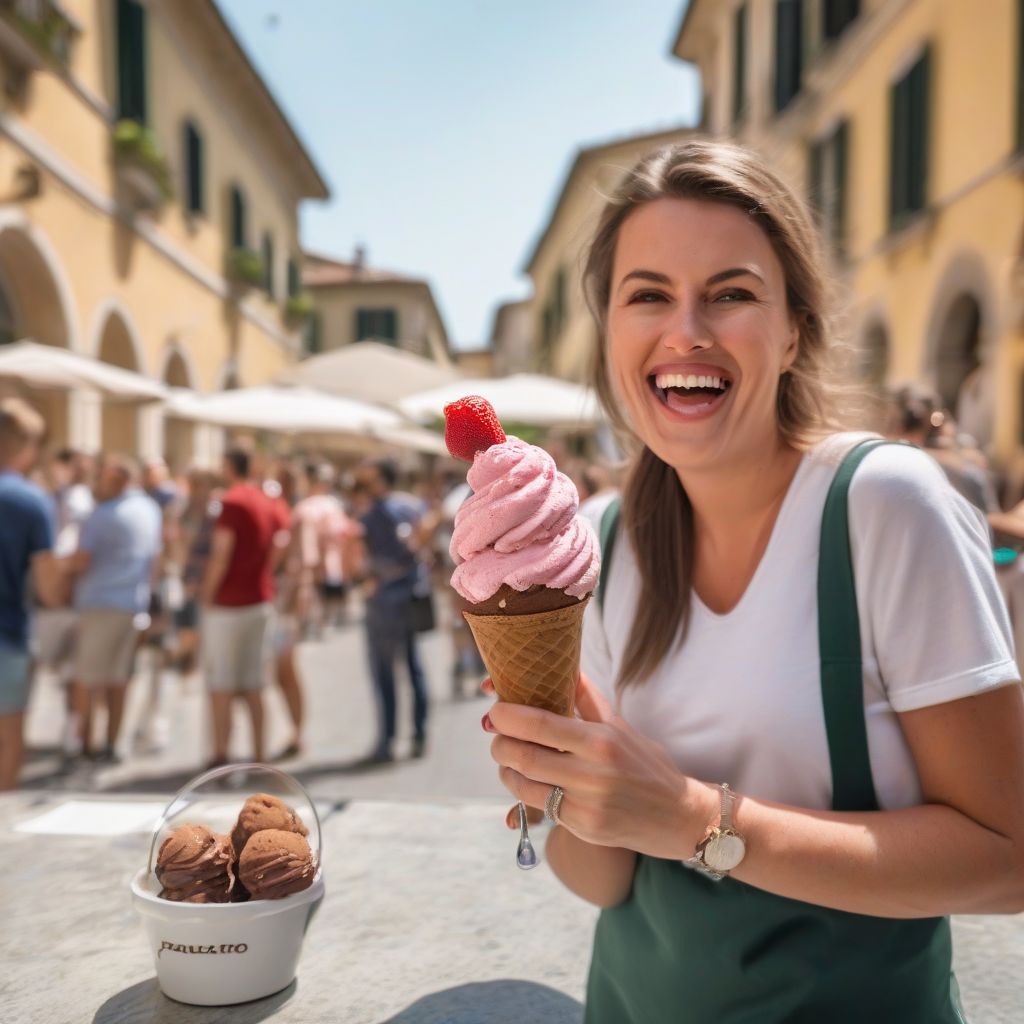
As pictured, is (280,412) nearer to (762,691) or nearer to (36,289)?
A: (36,289)

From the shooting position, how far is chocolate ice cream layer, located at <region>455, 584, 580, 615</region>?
1244 millimetres

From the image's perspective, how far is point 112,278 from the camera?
12680mm

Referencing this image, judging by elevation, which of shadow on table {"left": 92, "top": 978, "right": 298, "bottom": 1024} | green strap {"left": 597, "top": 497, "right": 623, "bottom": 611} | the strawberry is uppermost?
the strawberry

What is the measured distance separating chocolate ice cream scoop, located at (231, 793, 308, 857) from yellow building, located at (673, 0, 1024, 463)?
641cm

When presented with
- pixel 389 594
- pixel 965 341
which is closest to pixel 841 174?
pixel 965 341

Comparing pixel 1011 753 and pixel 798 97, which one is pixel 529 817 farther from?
pixel 798 97

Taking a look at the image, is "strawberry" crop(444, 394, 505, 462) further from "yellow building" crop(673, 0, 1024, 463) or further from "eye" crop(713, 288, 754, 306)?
"yellow building" crop(673, 0, 1024, 463)

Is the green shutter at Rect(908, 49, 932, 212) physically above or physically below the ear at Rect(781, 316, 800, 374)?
above

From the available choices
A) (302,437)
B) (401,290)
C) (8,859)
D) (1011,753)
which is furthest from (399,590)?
(401,290)

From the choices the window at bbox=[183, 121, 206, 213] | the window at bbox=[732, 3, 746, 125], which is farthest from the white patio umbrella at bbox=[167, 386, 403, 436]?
the window at bbox=[732, 3, 746, 125]

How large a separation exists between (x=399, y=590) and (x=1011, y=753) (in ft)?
17.8

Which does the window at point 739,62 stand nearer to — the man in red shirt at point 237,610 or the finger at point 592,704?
the man in red shirt at point 237,610

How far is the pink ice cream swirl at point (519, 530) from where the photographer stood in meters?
1.22

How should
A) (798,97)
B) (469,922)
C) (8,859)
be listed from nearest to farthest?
(469,922) < (8,859) < (798,97)
